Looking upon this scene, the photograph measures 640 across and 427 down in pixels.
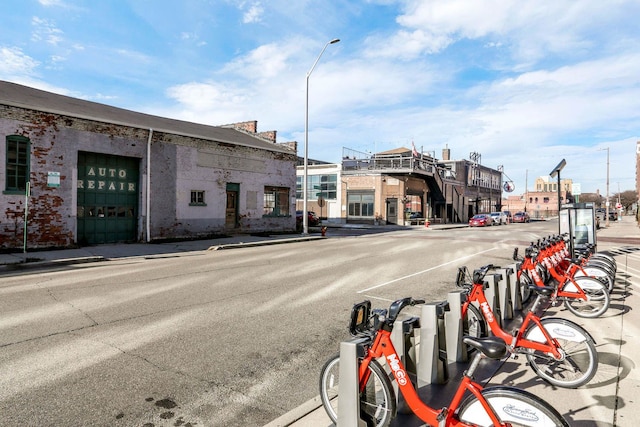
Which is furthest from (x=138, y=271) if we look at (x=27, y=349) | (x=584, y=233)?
(x=584, y=233)

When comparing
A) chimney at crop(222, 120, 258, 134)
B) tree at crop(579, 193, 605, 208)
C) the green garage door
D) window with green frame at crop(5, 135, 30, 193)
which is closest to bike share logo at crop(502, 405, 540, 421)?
window with green frame at crop(5, 135, 30, 193)

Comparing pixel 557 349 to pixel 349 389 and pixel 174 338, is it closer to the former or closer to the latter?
pixel 349 389

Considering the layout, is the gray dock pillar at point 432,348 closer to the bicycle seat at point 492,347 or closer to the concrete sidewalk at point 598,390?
the concrete sidewalk at point 598,390

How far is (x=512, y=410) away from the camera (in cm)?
266

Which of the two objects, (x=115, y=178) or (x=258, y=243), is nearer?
(x=115, y=178)

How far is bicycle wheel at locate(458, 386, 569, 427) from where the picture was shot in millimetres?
2562

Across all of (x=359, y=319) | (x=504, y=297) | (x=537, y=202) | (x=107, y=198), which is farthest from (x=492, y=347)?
(x=537, y=202)

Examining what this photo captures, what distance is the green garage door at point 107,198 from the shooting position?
16.5m

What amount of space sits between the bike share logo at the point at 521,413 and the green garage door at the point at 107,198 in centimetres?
1779

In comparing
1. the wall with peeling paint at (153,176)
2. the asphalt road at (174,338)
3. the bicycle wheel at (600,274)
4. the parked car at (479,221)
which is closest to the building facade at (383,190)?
the parked car at (479,221)

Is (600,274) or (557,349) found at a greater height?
(600,274)

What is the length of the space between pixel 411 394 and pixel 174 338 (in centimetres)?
366

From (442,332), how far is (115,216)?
680 inches

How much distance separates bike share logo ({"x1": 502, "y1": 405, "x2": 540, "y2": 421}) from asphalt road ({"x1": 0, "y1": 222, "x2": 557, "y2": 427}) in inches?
76.8
